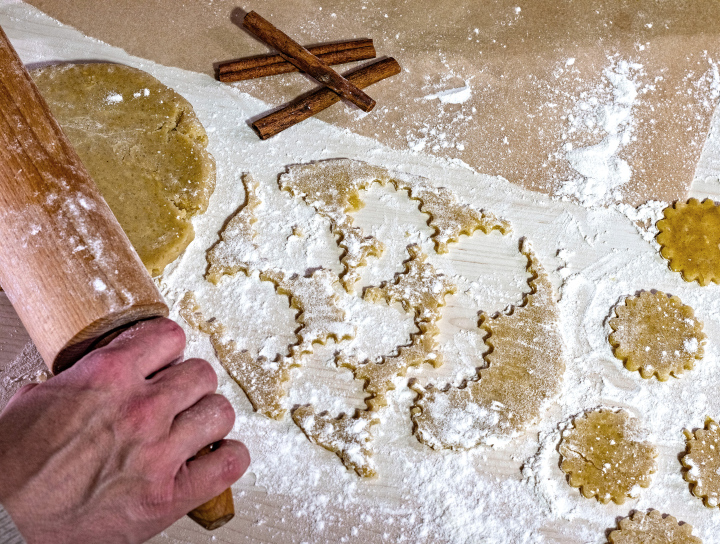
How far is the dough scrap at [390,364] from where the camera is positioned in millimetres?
1509

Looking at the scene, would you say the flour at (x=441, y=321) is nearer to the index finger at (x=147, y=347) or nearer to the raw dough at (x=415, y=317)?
the raw dough at (x=415, y=317)

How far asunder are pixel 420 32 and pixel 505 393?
3.76 feet

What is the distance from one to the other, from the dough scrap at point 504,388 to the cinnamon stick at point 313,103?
77cm

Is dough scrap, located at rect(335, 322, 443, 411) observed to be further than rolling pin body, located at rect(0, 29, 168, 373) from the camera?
Yes

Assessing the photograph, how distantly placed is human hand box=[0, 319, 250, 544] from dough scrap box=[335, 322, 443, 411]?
516mm

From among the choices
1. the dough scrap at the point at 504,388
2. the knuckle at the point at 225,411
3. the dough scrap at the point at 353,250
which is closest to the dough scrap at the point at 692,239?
the dough scrap at the point at 504,388

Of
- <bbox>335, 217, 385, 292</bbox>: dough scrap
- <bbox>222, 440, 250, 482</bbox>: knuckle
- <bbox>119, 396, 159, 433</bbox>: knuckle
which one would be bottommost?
<bbox>335, 217, 385, 292</bbox>: dough scrap

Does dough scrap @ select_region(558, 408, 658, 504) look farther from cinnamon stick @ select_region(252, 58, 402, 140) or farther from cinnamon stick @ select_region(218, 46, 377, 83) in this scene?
cinnamon stick @ select_region(218, 46, 377, 83)

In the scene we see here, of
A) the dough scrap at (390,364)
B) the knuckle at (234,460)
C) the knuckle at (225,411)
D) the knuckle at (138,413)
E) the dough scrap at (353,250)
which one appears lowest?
the dough scrap at (390,364)

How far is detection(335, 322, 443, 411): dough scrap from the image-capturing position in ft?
4.95

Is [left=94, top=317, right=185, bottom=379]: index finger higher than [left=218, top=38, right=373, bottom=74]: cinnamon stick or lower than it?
lower

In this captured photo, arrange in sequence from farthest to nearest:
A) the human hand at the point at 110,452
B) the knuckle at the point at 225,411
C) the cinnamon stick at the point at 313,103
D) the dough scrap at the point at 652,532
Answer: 1. the cinnamon stick at the point at 313,103
2. the dough scrap at the point at 652,532
3. the knuckle at the point at 225,411
4. the human hand at the point at 110,452

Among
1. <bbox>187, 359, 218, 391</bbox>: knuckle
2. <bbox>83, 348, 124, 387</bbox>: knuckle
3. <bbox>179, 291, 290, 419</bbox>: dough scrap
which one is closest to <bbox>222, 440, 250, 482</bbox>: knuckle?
<bbox>187, 359, 218, 391</bbox>: knuckle

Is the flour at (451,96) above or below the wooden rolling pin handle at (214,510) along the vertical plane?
above
